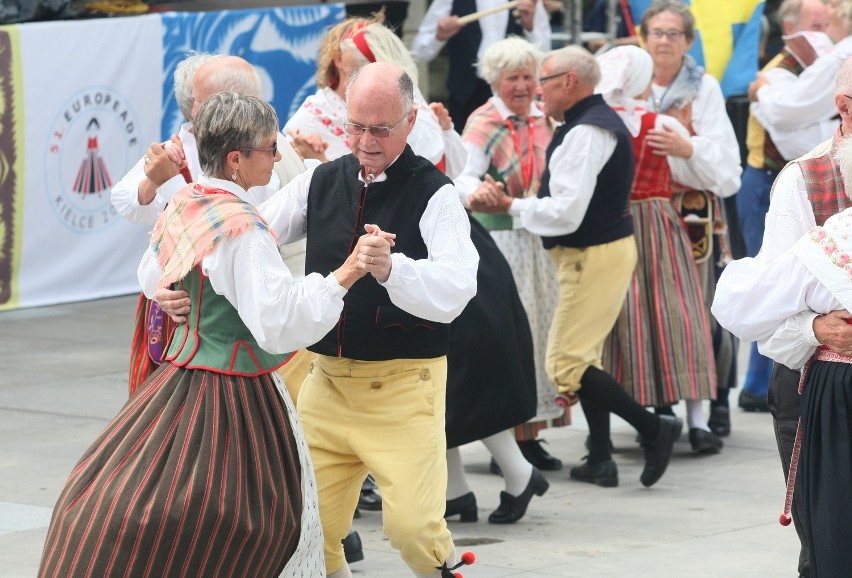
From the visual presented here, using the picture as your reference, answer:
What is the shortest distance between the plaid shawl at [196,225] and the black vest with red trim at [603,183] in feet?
8.20

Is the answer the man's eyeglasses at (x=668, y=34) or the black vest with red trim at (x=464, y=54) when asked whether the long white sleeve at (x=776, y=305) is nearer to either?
the man's eyeglasses at (x=668, y=34)

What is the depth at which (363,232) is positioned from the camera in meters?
4.25

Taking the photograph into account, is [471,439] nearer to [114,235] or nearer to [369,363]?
[369,363]

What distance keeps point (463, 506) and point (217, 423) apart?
2113 millimetres

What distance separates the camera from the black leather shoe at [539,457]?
21.8 ft

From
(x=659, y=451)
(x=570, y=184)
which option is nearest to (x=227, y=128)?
(x=570, y=184)

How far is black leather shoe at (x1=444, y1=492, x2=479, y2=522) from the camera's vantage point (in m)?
5.74

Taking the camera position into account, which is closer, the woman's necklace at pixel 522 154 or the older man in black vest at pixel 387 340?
the older man in black vest at pixel 387 340

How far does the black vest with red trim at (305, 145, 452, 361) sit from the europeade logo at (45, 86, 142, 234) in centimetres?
519

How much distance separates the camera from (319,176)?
4371 millimetres

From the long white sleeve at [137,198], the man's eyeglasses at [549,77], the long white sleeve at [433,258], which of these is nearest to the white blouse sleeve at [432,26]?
the man's eyeglasses at [549,77]

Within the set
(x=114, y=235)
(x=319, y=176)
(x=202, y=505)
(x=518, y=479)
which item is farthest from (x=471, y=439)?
(x=114, y=235)

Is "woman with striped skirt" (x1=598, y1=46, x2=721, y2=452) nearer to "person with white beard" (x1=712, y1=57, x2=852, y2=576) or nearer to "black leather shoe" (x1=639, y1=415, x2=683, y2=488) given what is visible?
"black leather shoe" (x1=639, y1=415, x2=683, y2=488)

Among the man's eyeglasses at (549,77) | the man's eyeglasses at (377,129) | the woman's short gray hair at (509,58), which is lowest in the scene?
the man's eyeglasses at (377,129)
